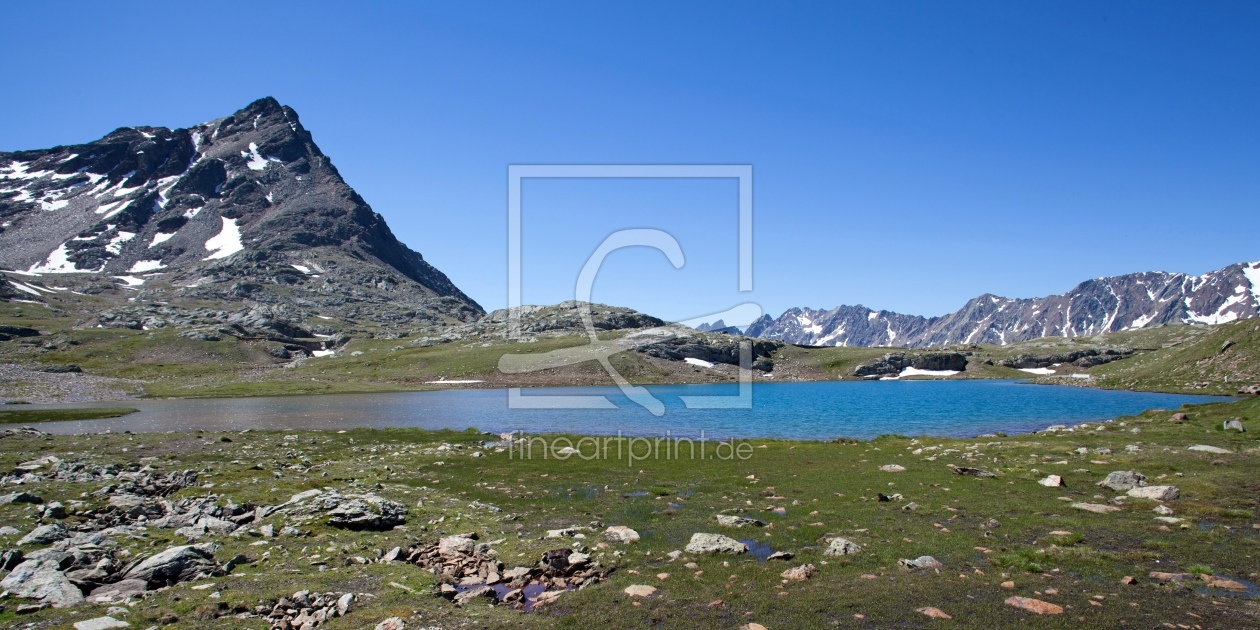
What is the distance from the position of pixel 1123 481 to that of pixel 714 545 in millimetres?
14907

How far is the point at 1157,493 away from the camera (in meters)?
17.8

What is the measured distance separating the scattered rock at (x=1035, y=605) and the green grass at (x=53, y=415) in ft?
271

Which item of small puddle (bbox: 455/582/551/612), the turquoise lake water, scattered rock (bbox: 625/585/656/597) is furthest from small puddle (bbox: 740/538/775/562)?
the turquoise lake water

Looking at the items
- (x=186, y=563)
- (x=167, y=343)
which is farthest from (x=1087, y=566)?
(x=167, y=343)

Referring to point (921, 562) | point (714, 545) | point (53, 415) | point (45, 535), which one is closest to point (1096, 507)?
point (921, 562)

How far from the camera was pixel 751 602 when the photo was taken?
11.4 m

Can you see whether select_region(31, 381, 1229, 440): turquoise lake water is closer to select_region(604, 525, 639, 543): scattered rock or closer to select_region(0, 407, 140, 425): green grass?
select_region(0, 407, 140, 425): green grass

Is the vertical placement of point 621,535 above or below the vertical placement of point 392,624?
below

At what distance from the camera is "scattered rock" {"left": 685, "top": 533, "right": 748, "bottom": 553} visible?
14617 mm

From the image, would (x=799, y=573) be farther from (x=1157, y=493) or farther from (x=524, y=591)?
(x=1157, y=493)

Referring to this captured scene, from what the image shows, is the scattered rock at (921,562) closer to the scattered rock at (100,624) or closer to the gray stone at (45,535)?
the scattered rock at (100,624)

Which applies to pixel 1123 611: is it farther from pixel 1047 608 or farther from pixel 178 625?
pixel 178 625

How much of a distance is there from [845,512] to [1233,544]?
28.1 feet

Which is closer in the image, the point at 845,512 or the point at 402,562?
the point at 402,562
